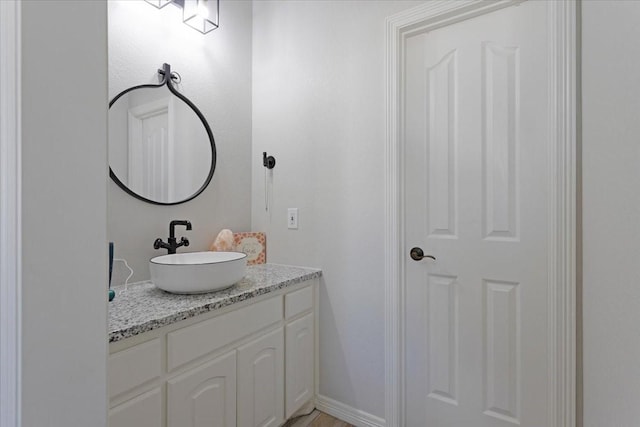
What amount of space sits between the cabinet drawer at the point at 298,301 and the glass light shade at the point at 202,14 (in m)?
1.55

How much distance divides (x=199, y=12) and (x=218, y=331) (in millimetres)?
1624

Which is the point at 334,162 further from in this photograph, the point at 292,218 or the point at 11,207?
the point at 11,207

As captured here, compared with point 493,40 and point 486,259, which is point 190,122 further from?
point 486,259

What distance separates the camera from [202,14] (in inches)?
68.7

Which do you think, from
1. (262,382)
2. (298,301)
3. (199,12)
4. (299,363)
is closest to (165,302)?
(262,382)

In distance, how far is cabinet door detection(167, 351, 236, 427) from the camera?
114cm

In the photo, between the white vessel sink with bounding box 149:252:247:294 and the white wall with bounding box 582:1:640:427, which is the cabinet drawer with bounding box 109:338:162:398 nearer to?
the white vessel sink with bounding box 149:252:247:294

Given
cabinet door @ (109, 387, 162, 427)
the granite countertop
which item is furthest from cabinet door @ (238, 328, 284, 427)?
cabinet door @ (109, 387, 162, 427)

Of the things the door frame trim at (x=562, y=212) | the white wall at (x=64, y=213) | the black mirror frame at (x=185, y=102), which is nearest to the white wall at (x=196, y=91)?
the black mirror frame at (x=185, y=102)

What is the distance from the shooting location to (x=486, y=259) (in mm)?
1449

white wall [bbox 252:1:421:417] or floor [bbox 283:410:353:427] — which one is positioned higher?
white wall [bbox 252:1:421:417]

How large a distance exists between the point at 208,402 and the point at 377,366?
2.83 feet

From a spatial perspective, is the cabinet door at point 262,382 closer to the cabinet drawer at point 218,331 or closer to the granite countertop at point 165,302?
the cabinet drawer at point 218,331

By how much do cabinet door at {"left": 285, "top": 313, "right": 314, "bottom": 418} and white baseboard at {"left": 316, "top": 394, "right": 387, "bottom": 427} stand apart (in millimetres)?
92
